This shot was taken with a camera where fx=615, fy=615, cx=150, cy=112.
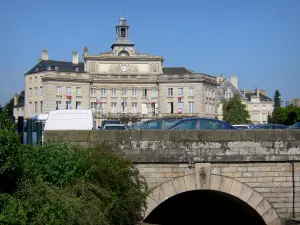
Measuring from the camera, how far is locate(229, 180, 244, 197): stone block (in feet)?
53.1

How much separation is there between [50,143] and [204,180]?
169 inches

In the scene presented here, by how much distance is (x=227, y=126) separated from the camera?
19625mm

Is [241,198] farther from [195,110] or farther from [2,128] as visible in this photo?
[195,110]

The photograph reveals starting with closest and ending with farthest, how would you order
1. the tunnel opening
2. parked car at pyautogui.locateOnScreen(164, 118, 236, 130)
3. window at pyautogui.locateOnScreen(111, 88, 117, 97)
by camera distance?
parked car at pyautogui.locateOnScreen(164, 118, 236, 130) → the tunnel opening → window at pyautogui.locateOnScreen(111, 88, 117, 97)

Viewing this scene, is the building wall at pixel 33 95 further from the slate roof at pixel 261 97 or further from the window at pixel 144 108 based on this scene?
the slate roof at pixel 261 97

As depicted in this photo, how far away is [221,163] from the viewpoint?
16219 mm

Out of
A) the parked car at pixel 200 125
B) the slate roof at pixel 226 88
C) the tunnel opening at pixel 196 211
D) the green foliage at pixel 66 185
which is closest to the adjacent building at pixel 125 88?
the slate roof at pixel 226 88

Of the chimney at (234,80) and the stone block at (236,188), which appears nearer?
the stone block at (236,188)

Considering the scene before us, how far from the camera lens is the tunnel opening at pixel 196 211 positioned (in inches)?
786

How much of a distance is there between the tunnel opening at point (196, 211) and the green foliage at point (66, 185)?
531 cm

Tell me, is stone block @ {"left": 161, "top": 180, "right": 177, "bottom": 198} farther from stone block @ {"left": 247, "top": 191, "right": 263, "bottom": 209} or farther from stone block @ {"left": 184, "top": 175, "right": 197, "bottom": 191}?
stone block @ {"left": 247, "top": 191, "right": 263, "bottom": 209}

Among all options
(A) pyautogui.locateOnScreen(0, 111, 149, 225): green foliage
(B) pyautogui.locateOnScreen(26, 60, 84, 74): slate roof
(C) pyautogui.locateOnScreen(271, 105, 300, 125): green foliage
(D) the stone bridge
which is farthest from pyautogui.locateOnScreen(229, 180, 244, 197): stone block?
(B) pyautogui.locateOnScreen(26, 60, 84, 74): slate roof

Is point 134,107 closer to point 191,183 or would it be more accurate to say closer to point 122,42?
point 122,42

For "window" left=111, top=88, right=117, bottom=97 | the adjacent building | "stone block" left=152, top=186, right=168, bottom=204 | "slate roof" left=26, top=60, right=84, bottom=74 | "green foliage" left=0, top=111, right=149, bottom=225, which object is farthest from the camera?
"slate roof" left=26, top=60, right=84, bottom=74
